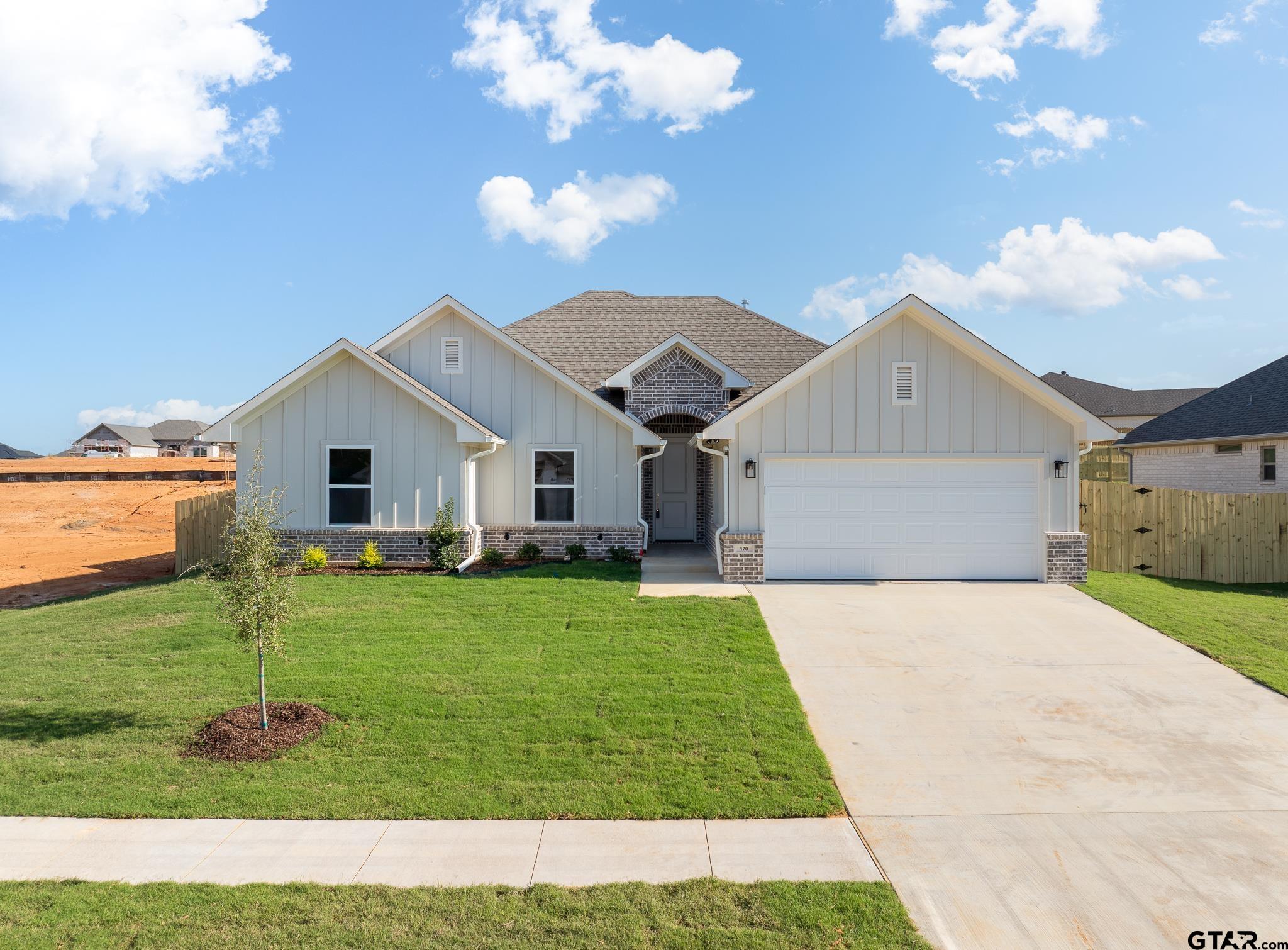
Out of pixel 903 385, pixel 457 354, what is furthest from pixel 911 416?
pixel 457 354

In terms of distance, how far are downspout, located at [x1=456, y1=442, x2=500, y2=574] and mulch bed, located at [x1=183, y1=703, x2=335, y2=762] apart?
23.6 ft

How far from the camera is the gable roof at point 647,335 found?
726 inches

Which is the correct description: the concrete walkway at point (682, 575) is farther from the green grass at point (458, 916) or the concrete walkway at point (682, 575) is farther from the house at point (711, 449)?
the green grass at point (458, 916)

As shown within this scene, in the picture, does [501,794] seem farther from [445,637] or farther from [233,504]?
[233,504]

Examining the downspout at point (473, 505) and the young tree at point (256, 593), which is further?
the downspout at point (473, 505)

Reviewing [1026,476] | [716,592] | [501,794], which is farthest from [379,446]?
[1026,476]

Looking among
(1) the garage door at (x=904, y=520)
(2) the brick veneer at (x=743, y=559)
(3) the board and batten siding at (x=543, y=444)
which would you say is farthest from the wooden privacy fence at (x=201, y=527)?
(1) the garage door at (x=904, y=520)

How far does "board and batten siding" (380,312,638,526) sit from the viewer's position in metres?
15.2

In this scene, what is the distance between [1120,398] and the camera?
4356 cm

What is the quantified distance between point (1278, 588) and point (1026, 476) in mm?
5175

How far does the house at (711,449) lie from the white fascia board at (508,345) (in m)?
0.04

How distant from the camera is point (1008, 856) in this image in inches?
181

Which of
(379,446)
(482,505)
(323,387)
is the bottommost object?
(482,505)

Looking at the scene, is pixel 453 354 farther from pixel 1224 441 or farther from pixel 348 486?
pixel 1224 441
